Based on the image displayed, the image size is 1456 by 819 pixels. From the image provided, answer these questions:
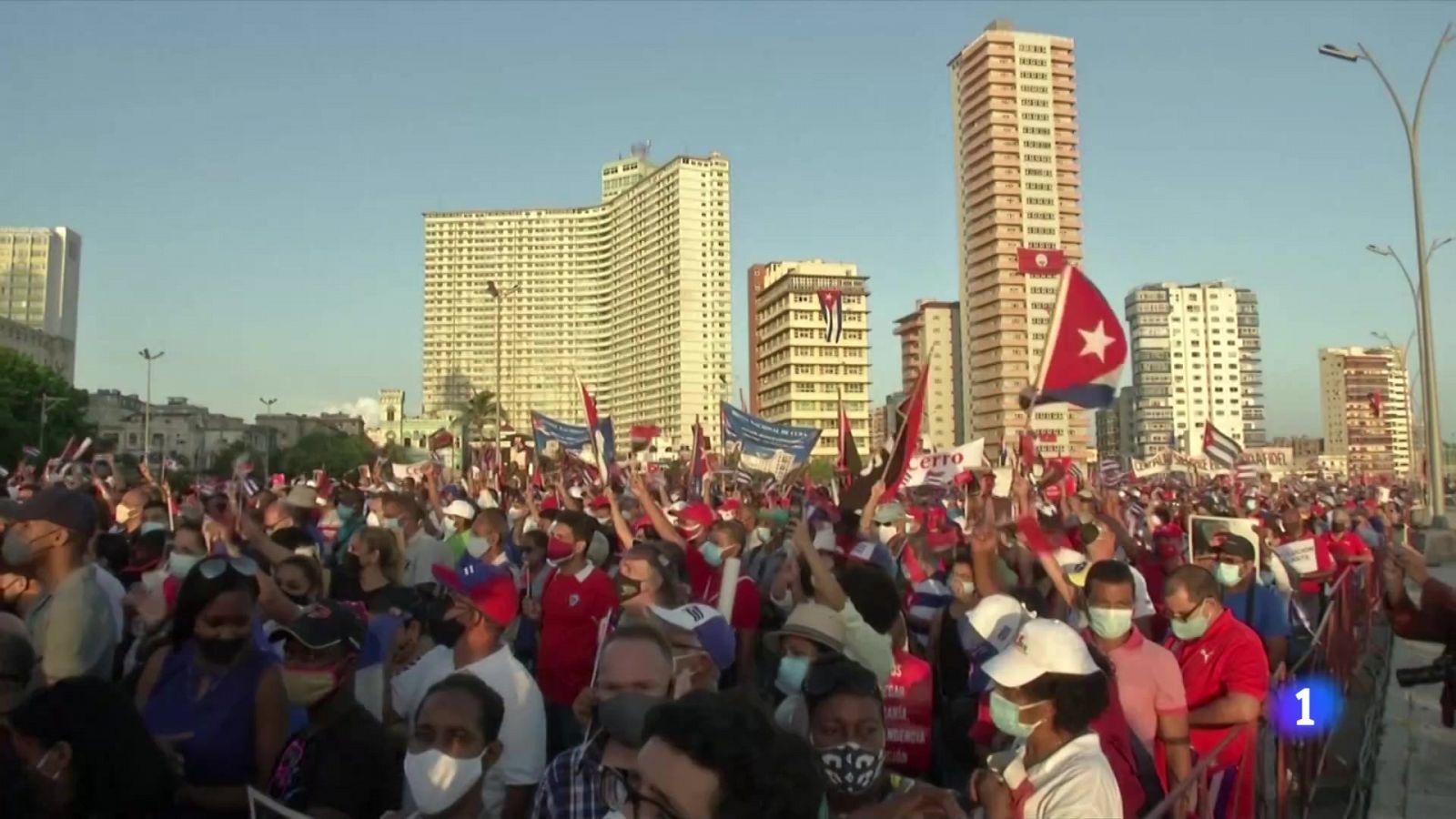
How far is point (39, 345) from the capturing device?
395 ft

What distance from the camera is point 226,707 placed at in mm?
3721

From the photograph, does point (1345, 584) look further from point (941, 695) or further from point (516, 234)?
point (516, 234)

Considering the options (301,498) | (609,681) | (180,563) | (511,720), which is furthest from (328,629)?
(301,498)

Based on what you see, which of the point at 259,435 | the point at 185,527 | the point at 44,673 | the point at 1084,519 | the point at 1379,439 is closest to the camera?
the point at 44,673

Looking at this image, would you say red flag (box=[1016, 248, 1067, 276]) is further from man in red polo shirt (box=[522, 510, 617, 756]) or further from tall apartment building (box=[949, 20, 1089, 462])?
man in red polo shirt (box=[522, 510, 617, 756])

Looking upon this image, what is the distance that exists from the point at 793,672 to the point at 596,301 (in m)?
159

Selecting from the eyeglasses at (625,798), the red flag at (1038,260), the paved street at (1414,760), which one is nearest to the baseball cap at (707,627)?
the eyeglasses at (625,798)

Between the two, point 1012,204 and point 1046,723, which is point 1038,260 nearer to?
point 1012,204

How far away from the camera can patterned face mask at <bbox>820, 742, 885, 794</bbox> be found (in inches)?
134

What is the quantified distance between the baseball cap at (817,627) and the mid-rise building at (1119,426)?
538ft

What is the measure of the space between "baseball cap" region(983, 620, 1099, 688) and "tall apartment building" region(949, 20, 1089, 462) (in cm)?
11830

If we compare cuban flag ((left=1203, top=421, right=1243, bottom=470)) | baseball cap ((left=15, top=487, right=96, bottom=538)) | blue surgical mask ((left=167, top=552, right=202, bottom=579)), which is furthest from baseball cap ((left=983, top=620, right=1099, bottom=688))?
cuban flag ((left=1203, top=421, right=1243, bottom=470))

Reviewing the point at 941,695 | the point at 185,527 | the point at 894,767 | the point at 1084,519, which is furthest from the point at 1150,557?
the point at 185,527

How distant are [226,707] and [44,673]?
0.88 meters
